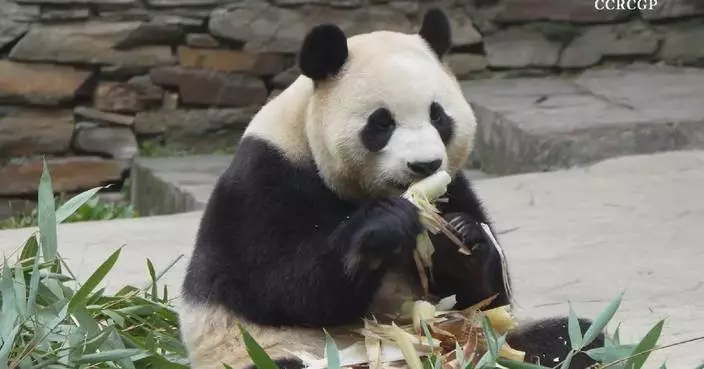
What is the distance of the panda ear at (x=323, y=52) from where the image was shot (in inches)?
106

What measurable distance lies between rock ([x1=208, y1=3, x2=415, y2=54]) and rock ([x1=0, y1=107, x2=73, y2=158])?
1087mm

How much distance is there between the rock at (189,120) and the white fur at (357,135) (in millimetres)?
4587

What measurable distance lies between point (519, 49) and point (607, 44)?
586 millimetres

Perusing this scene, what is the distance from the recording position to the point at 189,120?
7.34 metres

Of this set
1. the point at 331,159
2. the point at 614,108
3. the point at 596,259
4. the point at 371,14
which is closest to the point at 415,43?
the point at 331,159

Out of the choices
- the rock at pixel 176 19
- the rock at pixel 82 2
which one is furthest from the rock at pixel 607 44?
the rock at pixel 82 2

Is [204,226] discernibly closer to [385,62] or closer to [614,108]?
[385,62]

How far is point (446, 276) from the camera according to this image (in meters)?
2.78

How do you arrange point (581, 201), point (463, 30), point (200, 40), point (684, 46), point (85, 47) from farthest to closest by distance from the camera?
point (684, 46) → point (463, 30) → point (200, 40) → point (85, 47) → point (581, 201)

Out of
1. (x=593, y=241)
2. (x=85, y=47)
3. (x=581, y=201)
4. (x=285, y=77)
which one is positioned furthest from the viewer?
(x=285, y=77)

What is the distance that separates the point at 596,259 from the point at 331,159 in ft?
7.16

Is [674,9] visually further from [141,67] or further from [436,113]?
[436,113]

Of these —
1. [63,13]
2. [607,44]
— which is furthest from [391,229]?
[607,44]

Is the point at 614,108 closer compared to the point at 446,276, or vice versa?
the point at 446,276
